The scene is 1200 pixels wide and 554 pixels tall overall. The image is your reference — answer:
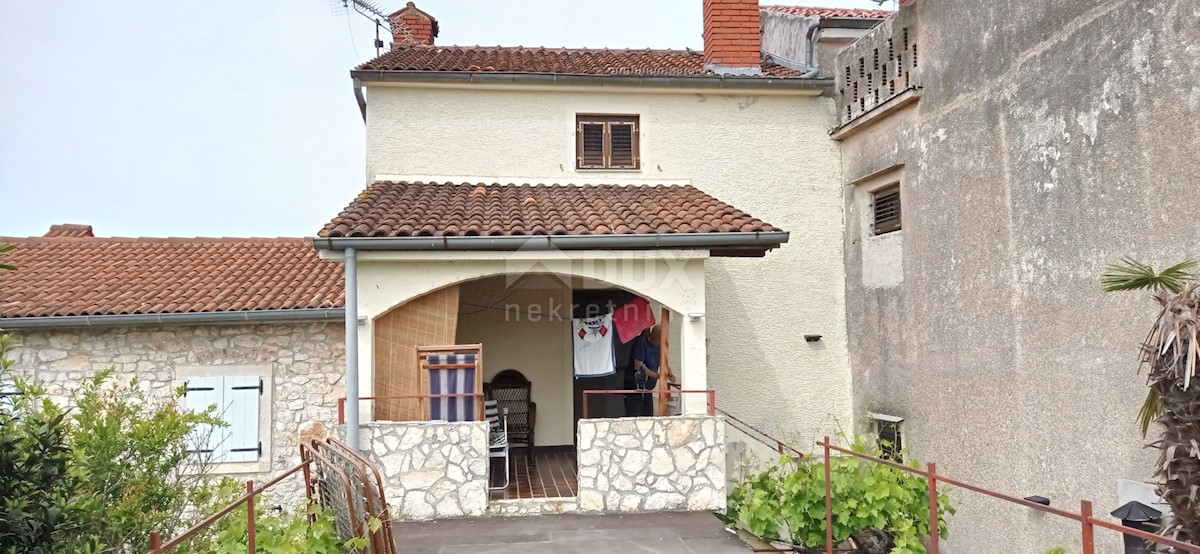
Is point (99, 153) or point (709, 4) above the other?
point (709, 4)

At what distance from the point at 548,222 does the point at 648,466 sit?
2.99 metres

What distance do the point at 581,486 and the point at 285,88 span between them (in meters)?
11.4

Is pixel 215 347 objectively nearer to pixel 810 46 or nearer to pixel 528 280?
pixel 528 280

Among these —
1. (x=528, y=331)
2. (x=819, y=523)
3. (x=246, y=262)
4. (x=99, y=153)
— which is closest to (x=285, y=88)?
(x=99, y=153)

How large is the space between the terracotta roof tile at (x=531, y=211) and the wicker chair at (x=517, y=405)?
279 centimetres

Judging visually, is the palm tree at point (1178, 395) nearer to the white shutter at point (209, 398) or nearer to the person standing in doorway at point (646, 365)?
the person standing in doorway at point (646, 365)

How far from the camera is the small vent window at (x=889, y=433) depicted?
11016mm

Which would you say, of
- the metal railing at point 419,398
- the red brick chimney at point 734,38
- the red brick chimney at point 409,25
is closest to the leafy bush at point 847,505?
the metal railing at point 419,398

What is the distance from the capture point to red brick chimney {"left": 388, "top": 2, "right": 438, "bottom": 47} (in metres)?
15.5

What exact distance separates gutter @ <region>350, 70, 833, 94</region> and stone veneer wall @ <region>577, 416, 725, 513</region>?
5.43 m

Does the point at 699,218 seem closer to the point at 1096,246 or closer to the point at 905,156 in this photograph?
the point at 905,156

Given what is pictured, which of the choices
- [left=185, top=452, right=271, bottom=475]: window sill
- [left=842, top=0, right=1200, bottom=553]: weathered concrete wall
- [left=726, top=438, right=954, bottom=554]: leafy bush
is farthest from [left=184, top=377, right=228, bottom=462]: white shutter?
[left=842, top=0, right=1200, bottom=553]: weathered concrete wall

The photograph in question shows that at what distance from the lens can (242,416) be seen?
1081 centimetres

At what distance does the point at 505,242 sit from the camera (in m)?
8.97
